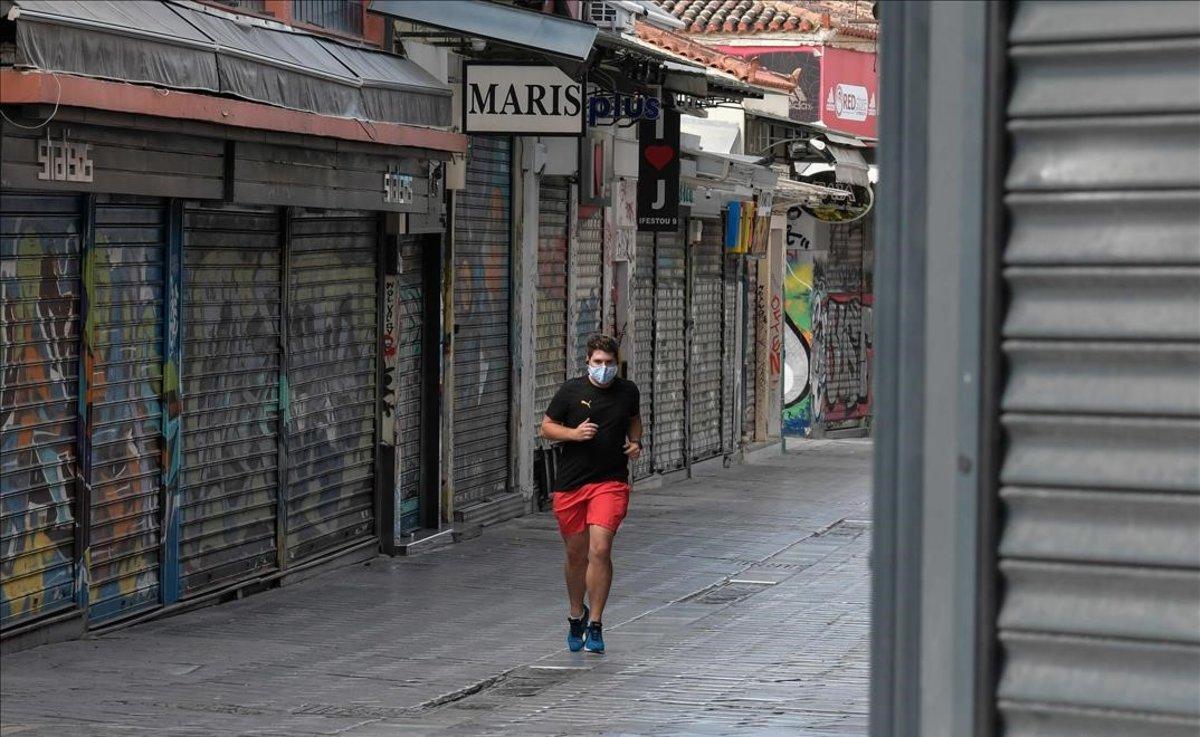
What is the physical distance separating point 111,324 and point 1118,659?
31.4 ft

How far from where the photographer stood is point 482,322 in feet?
62.5

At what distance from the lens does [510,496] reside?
19.9 meters

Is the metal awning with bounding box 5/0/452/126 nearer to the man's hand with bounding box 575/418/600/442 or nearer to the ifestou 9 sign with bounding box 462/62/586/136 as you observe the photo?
the ifestou 9 sign with bounding box 462/62/586/136

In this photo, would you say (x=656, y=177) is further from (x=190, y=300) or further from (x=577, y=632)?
(x=577, y=632)

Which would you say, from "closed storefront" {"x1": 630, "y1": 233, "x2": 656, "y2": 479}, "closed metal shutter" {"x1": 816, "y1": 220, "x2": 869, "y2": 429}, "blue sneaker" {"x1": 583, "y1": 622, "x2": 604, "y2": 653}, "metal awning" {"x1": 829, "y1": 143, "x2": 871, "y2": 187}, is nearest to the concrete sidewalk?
"blue sneaker" {"x1": 583, "y1": 622, "x2": 604, "y2": 653}

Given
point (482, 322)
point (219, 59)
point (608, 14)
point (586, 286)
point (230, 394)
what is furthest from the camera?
point (608, 14)

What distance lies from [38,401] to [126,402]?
1.07 metres

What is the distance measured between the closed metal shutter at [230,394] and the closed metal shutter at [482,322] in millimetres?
3929

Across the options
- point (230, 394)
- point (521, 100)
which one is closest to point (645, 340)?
point (521, 100)

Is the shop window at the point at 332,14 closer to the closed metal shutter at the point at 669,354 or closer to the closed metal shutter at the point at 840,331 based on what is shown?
the closed metal shutter at the point at 669,354

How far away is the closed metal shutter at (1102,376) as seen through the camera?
10.3 ft

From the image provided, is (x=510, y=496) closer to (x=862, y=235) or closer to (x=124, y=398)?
(x=124, y=398)

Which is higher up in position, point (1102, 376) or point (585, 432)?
point (1102, 376)

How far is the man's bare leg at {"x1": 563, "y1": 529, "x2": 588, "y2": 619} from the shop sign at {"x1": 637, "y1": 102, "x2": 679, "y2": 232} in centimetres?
1167
